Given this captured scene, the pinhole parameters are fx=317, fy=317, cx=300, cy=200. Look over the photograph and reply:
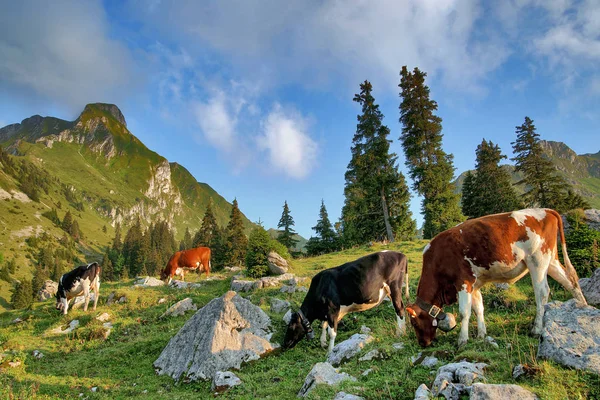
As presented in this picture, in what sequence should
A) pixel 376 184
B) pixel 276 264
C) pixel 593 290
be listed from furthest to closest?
pixel 376 184, pixel 276 264, pixel 593 290

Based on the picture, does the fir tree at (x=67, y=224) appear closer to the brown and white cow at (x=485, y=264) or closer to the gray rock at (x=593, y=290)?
the brown and white cow at (x=485, y=264)

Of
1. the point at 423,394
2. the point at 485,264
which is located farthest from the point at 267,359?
the point at 485,264

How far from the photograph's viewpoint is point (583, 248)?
440 inches

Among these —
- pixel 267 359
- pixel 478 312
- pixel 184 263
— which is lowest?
pixel 267 359

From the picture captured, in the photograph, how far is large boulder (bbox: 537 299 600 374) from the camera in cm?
460

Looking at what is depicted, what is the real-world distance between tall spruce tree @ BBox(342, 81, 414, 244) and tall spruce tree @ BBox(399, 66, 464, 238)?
1.95 meters

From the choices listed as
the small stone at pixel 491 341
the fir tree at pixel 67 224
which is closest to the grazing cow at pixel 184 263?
the small stone at pixel 491 341

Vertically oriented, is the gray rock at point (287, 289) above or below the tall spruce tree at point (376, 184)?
below

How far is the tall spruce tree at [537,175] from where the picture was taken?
31.7 meters

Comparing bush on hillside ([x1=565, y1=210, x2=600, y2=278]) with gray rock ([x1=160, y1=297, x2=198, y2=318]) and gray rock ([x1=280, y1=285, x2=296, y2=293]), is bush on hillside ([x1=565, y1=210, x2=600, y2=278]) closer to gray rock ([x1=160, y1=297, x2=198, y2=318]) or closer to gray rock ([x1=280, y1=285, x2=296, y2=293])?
gray rock ([x1=280, y1=285, x2=296, y2=293])

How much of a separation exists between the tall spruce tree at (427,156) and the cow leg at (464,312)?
22.4 m

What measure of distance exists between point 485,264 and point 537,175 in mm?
32855

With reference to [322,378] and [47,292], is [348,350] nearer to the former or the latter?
[322,378]

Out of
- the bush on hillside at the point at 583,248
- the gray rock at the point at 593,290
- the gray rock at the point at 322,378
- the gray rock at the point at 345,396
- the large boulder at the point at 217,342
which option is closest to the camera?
the gray rock at the point at 345,396
